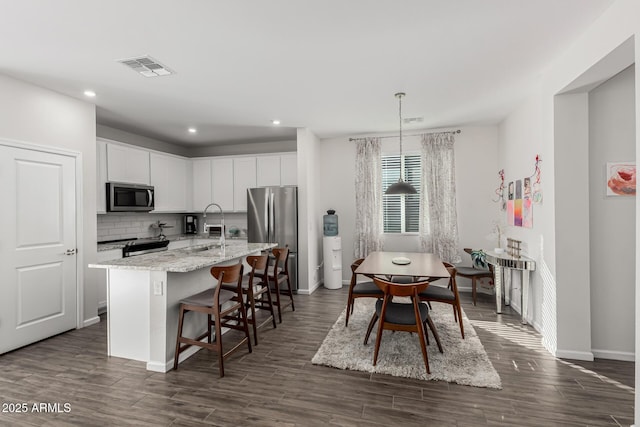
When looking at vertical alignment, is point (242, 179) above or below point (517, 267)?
above

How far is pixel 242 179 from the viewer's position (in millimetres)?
5918

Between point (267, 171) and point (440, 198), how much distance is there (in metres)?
3.23

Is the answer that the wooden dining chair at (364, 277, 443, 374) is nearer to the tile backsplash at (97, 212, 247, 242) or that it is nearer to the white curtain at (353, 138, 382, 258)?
the white curtain at (353, 138, 382, 258)

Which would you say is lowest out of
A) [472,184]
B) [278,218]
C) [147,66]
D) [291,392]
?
[291,392]

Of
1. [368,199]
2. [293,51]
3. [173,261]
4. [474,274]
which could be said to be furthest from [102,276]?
[474,274]

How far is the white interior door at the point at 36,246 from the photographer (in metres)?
3.09

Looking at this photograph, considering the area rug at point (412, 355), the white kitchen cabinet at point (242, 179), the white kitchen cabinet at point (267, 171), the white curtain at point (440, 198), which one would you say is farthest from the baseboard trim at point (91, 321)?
the white curtain at point (440, 198)

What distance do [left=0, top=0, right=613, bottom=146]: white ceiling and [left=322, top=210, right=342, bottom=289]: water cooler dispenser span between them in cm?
202

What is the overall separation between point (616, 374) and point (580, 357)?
28cm

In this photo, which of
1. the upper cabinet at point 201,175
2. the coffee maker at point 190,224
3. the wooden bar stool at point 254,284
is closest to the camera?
the wooden bar stool at point 254,284

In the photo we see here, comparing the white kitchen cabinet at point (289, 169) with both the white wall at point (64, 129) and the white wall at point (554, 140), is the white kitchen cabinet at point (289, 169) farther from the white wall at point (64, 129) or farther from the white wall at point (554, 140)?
the white wall at point (554, 140)

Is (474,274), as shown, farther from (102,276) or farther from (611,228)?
(102,276)

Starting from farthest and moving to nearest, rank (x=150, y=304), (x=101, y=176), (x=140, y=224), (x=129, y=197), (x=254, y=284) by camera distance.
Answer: (x=140, y=224) → (x=129, y=197) → (x=101, y=176) → (x=254, y=284) → (x=150, y=304)

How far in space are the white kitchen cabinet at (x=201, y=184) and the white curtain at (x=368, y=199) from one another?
3033 mm
